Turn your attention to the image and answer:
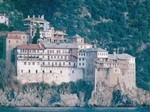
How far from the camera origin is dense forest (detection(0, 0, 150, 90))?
192 m

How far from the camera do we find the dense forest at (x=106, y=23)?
19175cm

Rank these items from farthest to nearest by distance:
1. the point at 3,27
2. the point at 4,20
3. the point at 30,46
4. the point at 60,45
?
the point at 4,20
the point at 3,27
the point at 60,45
the point at 30,46

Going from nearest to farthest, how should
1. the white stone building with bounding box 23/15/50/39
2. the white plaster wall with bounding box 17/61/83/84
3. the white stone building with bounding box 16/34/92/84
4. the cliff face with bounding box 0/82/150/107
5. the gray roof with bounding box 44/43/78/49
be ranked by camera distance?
the cliff face with bounding box 0/82/150/107 → the white plaster wall with bounding box 17/61/83/84 → the white stone building with bounding box 16/34/92/84 → the gray roof with bounding box 44/43/78/49 → the white stone building with bounding box 23/15/50/39

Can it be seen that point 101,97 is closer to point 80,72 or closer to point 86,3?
point 80,72

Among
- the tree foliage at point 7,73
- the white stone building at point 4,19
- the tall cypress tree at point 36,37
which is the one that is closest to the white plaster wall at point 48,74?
the tree foliage at point 7,73

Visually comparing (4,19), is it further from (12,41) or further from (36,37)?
(12,41)

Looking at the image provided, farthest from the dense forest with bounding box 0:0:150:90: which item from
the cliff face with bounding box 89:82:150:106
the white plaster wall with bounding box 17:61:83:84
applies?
the white plaster wall with bounding box 17:61:83:84

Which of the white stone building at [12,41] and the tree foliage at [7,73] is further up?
the white stone building at [12,41]

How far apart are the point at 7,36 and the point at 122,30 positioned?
65.6 ft

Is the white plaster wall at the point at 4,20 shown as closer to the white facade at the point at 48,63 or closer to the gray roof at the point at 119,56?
the white facade at the point at 48,63

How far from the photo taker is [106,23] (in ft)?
641

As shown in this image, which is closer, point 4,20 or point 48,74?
point 48,74

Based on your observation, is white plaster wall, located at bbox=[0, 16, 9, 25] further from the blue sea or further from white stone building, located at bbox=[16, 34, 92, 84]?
the blue sea

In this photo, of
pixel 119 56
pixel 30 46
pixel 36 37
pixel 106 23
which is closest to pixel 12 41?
pixel 30 46
